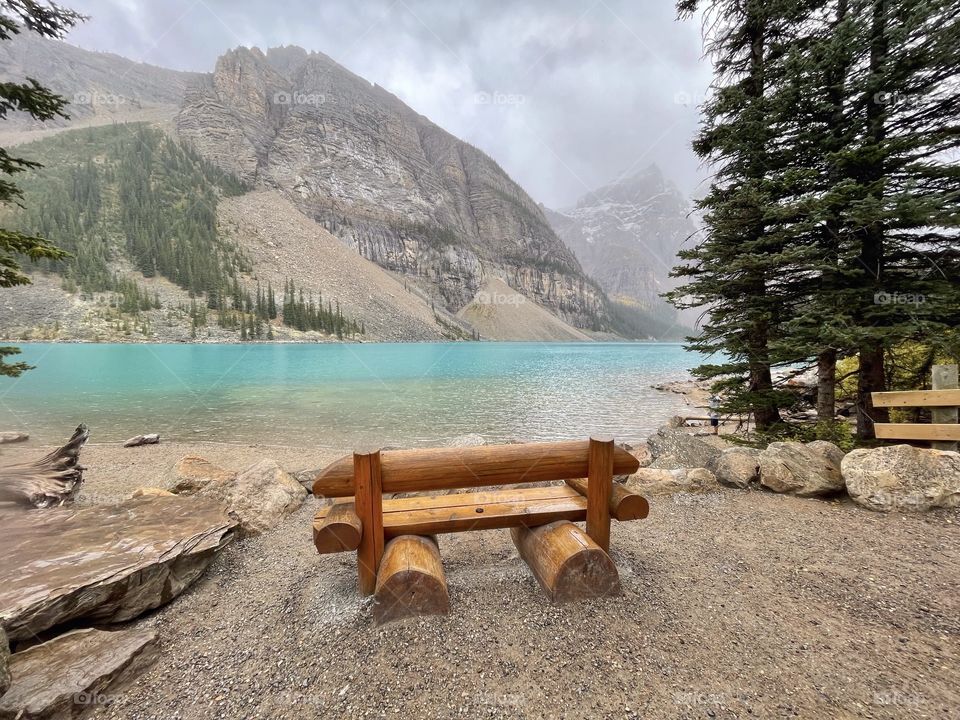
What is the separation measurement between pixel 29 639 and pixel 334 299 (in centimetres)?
10679

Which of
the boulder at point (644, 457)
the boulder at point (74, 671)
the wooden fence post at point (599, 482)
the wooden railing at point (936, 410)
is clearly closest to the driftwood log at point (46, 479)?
the boulder at point (74, 671)

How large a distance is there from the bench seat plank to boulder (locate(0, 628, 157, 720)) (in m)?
2.02

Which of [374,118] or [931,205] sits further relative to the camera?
[374,118]

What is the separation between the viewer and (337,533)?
3.32 meters

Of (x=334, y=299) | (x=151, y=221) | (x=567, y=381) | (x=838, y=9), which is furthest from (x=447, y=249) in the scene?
(x=838, y=9)

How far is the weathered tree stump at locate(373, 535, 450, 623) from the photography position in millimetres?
3281

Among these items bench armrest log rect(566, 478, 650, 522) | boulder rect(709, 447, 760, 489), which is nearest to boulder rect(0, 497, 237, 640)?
bench armrest log rect(566, 478, 650, 522)

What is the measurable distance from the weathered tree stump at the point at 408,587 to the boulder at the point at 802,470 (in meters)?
5.67

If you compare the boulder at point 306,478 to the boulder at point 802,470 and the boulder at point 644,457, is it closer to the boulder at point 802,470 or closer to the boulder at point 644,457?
the boulder at point 644,457

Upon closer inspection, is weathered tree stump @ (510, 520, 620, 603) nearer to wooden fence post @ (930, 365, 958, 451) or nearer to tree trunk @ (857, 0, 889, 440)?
tree trunk @ (857, 0, 889, 440)

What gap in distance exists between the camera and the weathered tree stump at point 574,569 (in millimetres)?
3525

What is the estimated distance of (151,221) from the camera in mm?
96312

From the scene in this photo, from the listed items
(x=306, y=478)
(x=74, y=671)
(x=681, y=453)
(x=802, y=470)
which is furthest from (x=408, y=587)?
(x=681, y=453)

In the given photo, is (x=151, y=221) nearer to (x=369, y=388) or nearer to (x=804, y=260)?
(x=369, y=388)
